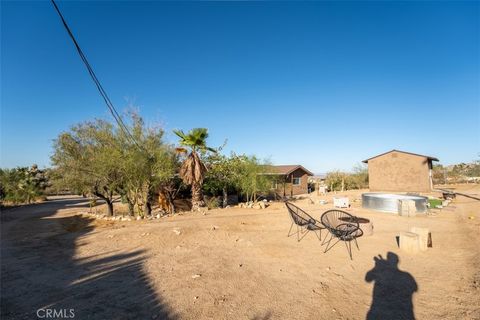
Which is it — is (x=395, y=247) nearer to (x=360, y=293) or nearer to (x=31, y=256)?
(x=360, y=293)

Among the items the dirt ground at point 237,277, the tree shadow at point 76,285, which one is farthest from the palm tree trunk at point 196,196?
the tree shadow at point 76,285

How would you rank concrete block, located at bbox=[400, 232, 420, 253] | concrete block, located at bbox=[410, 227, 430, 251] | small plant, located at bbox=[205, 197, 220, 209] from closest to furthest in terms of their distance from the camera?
concrete block, located at bbox=[400, 232, 420, 253] → concrete block, located at bbox=[410, 227, 430, 251] → small plant, located at bbox=[205, 197, 220, 209]

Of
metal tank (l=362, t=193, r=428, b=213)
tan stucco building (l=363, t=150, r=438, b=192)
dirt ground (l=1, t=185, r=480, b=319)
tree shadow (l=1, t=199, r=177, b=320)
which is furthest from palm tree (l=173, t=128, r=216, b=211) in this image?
tan stucco building (l=363, t=150, r=438, b=192)

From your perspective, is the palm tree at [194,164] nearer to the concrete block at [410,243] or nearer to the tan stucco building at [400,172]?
the concrete block at [410,243]

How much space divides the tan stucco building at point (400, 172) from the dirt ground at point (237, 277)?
55.7ft

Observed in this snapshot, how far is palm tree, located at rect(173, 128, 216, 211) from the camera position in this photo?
1379cm

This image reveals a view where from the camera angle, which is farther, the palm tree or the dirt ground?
the palm tree

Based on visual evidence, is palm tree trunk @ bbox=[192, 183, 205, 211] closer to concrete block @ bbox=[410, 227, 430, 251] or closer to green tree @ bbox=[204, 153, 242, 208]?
green tree @ bbox=[204, 153, 242, 208]

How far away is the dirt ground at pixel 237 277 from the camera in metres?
3.71

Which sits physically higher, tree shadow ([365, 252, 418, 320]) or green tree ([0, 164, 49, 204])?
green tree ([0, 164, 49, 204])

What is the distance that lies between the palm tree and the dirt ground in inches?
219

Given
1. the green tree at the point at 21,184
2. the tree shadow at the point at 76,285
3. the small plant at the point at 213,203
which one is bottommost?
the tree shadow at the point at 76,285

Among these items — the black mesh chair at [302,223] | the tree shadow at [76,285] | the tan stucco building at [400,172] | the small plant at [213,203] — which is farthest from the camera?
the tan stucco building at [400,172]

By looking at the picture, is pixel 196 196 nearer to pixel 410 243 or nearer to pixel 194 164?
pixel 194 164
